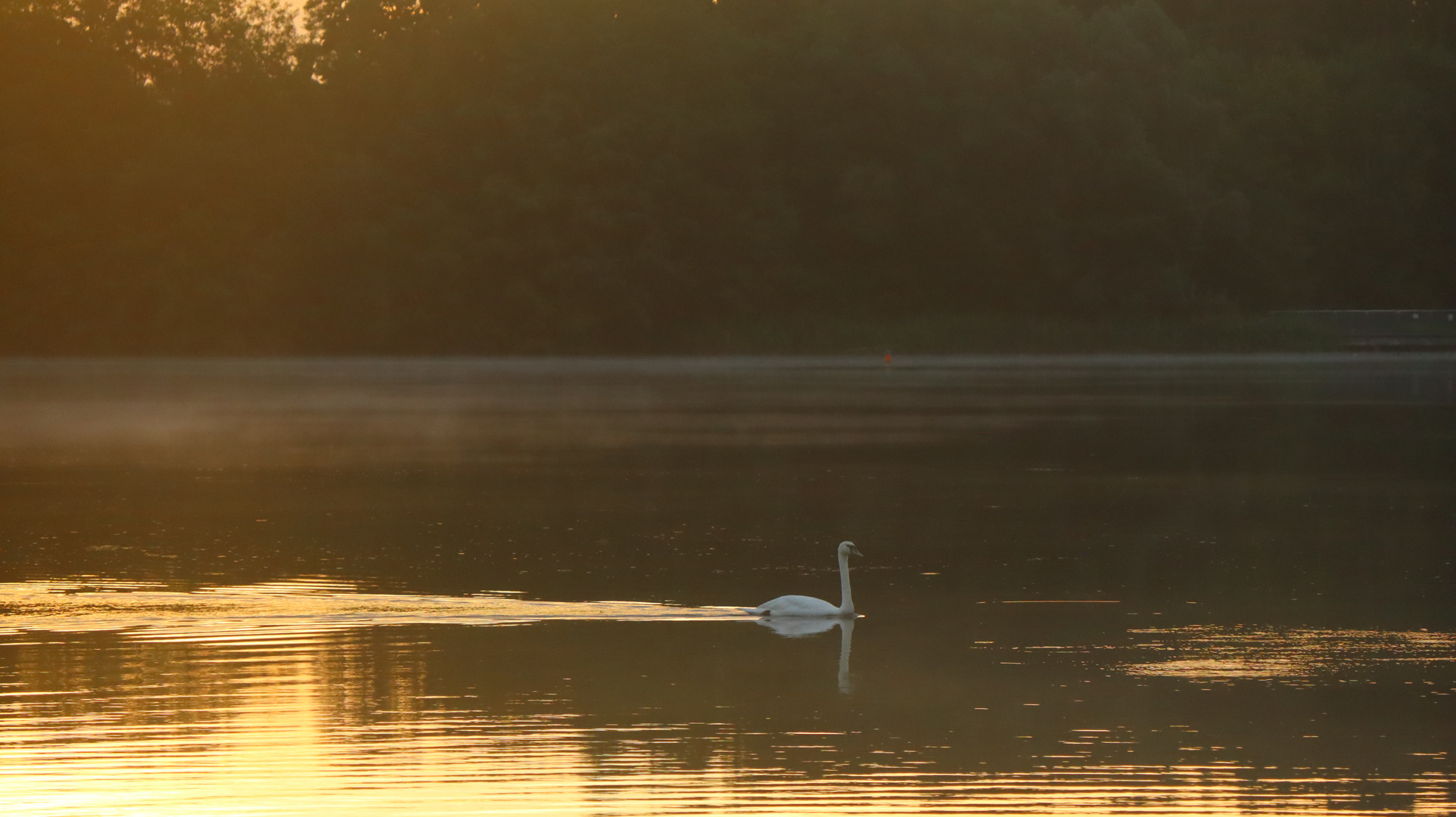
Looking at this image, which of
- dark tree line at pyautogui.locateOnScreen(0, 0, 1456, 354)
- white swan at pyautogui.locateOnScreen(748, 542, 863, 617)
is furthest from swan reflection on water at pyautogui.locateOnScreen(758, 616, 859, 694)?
Answer: dark tree line at pyautogui.locateOnScreen(0, 0, 1456, 354)

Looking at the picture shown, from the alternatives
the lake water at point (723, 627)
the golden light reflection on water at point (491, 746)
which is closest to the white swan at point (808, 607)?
the lake water at point (723, 627)

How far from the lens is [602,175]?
73.9 meters

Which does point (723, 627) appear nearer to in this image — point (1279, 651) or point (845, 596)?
point (845, 596)

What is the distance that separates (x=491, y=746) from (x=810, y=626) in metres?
3.68

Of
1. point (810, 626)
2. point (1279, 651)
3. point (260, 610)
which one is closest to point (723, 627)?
point (810, 626)

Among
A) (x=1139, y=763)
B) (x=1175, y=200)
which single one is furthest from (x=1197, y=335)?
(x=1139, y=763)

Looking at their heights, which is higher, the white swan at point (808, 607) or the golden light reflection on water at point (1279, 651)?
the white swan at point (808, 607)

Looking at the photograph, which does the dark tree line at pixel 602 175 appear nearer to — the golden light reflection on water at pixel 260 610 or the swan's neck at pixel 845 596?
the golden light reflection on water at pixel 260 610

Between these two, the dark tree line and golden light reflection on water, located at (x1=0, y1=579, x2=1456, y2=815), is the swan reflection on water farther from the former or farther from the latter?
the dark tree line

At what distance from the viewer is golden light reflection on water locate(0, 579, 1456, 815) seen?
8.16m

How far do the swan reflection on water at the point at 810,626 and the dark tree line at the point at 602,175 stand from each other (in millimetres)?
60413

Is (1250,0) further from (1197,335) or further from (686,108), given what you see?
(686,108)

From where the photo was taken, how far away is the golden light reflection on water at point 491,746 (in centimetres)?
816

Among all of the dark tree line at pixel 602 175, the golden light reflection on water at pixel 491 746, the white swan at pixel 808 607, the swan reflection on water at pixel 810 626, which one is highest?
the dark tree line at pixel 602 175
